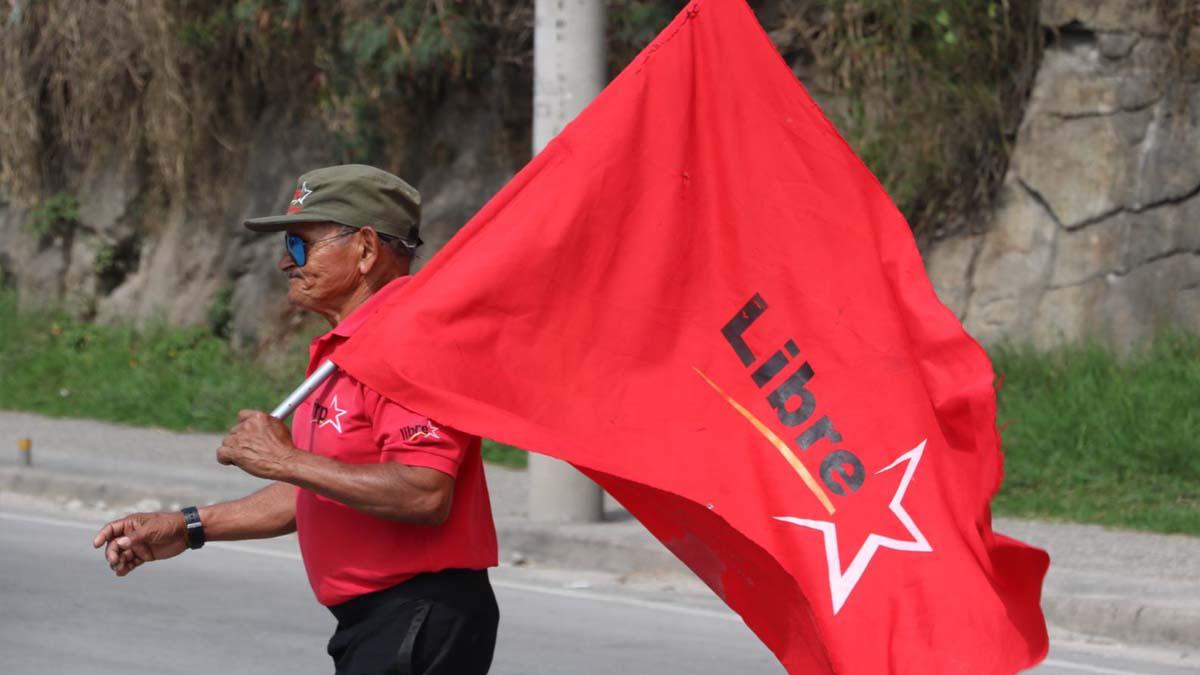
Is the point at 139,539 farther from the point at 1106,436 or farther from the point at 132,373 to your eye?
the point at 132,373

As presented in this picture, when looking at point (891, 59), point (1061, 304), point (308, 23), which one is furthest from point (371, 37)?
point (1061, 304)

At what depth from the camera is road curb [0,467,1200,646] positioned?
7.40m

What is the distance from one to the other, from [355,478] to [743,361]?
3.06 ft

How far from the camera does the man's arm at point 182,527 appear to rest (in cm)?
356

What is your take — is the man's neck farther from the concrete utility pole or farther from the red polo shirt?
the concrete utility pole

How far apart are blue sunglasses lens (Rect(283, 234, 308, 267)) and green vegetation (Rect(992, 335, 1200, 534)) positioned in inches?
273

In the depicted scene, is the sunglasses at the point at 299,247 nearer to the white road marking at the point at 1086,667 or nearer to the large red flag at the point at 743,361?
the large red flag at the point at 743,361

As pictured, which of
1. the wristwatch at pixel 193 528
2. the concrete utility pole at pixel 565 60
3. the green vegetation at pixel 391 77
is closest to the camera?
the wristwatch at pixel 193 528

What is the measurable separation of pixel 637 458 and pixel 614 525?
20.1 feet

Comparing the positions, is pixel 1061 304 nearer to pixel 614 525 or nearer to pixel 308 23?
pixel 614 525

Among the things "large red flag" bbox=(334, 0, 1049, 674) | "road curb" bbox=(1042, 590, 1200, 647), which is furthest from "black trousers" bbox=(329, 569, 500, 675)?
"road curb" bbox=(1042, 590, 1200, 647)

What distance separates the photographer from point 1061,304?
12.4 meters

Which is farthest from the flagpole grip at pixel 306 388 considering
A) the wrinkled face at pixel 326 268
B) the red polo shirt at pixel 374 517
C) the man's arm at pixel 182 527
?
the man's arm at pixel 182 527

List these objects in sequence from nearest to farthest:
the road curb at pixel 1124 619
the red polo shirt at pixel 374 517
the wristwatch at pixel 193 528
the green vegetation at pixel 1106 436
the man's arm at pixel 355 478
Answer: the man's arm at pixel 355 478, the red polo shirt at pixel 374 517, the wristwatch at pixel 193 528, the road curb at pixel 1124 619, the green vegetation at pixel 1106 436
